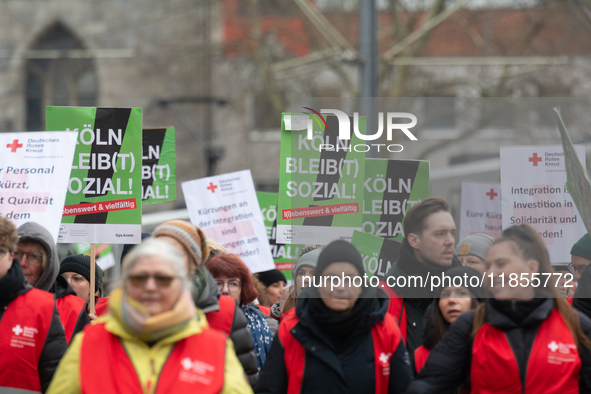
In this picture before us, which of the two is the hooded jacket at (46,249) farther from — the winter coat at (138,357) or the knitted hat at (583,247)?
the knitted hat at (583,247)

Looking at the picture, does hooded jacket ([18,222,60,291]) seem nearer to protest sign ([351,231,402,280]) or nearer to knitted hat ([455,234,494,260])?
protest sign ([351,231,402,280])

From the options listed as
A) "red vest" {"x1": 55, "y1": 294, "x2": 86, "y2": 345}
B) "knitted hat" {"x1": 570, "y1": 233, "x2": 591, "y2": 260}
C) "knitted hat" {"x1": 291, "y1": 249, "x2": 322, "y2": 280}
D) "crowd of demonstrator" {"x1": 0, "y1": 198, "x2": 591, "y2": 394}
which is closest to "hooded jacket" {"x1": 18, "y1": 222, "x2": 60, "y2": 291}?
"red vest" {"x1": 55, "y1": 294, "x2": 86, "y2": 345}

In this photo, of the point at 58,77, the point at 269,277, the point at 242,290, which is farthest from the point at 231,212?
the point at 58,77

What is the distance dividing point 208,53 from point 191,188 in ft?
52.8

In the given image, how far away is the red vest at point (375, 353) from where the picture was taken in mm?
3621

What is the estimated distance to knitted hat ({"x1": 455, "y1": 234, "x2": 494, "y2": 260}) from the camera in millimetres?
5062

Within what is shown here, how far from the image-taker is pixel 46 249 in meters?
4.38

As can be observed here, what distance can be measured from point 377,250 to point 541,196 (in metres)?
1.09

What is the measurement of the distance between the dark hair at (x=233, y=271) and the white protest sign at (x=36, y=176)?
1063mm

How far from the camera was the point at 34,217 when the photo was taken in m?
4.98

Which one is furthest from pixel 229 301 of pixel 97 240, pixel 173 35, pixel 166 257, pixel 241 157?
pixel 173 35

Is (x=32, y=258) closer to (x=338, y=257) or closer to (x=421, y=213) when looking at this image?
(x=338, y=257)

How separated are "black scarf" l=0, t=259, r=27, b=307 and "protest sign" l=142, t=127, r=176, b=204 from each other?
305cm

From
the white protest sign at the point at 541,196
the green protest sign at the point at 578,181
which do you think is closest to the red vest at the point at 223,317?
the white protest sign at the point at 541,196
